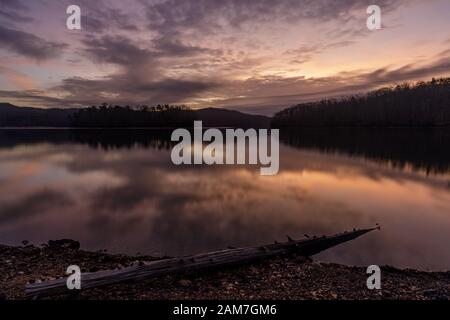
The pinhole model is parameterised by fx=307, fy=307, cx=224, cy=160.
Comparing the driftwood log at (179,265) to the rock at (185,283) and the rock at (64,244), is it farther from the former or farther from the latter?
the rock at (64,244)

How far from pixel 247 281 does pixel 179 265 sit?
182 centimetres

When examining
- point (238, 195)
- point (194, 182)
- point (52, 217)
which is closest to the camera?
point (52, 217)

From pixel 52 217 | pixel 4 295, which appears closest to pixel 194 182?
pixel 52 217

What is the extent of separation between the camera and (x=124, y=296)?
698cm

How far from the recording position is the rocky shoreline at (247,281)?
7.17 m

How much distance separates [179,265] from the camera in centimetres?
798

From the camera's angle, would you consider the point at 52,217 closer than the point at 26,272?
No

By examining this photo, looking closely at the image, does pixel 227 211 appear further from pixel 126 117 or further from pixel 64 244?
pixel 126 117

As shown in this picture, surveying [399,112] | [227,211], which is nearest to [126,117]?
[399,112]

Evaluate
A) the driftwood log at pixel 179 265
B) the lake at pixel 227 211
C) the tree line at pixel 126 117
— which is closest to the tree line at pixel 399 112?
the tree line at pixel 126 117

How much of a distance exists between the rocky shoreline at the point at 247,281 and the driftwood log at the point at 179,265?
191 millimetres

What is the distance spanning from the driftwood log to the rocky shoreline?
0.63ft
